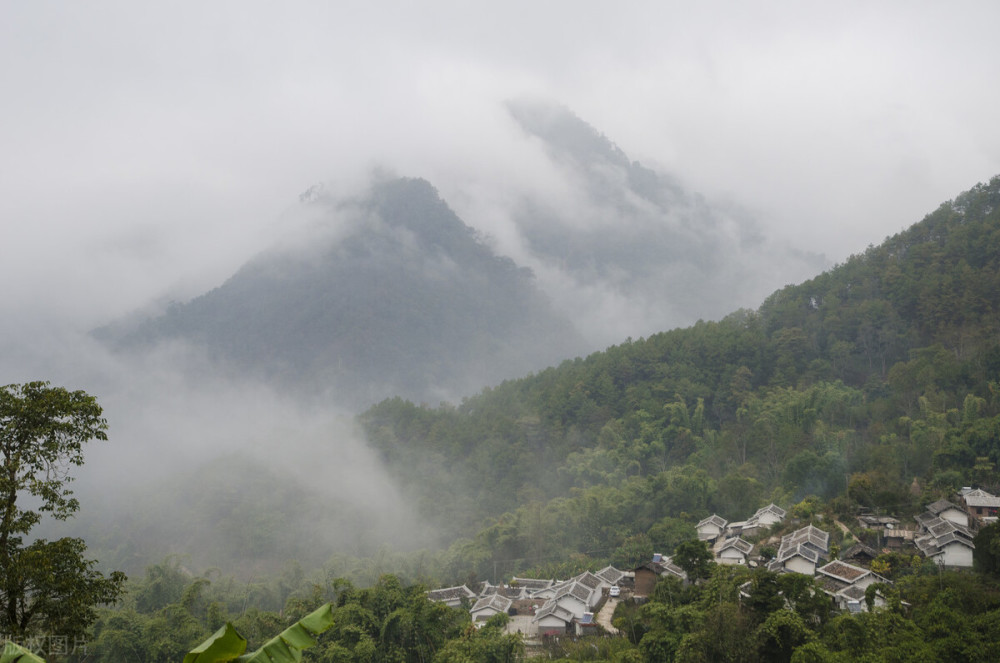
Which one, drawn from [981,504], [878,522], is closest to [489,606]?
[878,522]

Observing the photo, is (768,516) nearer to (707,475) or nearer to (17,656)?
(707,475)

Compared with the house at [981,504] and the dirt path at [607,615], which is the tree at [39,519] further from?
the house at [981,504]

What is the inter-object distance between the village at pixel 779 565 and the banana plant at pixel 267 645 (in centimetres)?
1744

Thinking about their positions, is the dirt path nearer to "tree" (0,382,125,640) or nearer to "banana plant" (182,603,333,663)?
"tree" (0,382,125,640)


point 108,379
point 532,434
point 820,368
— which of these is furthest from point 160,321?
point 820,368

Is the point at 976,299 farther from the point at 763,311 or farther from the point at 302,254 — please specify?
the point at 302,254

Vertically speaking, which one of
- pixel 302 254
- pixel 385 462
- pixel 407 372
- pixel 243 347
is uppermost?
pixel 302 254

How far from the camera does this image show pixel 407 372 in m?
95.9

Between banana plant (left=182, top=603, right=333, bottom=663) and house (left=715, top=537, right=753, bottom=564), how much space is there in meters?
24.7

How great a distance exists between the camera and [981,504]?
2600cm

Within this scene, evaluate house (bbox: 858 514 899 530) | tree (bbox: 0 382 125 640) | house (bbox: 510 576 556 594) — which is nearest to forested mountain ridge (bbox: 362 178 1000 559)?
house (bbox: 858 514 899 530)

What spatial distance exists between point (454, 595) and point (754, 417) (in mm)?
22816

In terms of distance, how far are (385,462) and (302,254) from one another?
63454 mm

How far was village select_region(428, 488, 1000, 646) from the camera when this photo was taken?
22234mm
